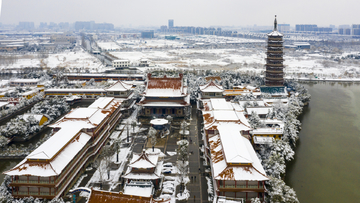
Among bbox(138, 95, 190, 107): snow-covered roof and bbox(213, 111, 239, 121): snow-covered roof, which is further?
bbox(138, 95, 190, 107): snow-covered roof

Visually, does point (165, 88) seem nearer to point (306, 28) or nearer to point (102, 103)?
point (102, 103)

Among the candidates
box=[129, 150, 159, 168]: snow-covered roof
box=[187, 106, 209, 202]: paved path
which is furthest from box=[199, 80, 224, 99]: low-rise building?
box=[129, 150, 159, 168]: snow-covered roof

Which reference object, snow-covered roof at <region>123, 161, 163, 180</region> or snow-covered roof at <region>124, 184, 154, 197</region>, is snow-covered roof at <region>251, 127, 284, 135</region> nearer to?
snow-covered roof at <region>123, 161, 163, 180</region>

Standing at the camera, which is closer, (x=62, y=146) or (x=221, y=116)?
(x=62, y=146)

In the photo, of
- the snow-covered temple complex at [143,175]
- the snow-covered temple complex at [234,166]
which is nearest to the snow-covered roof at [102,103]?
the snow-covered temple complex at [143,175]

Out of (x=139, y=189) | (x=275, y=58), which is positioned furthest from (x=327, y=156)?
(x=275, y=58)

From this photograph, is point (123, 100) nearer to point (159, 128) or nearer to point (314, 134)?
point (159, 128)
